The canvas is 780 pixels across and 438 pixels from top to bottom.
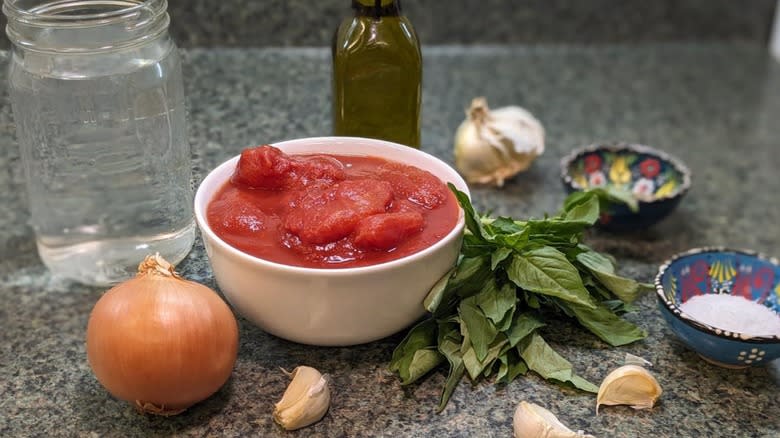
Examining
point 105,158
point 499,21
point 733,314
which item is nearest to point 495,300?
point 733,314

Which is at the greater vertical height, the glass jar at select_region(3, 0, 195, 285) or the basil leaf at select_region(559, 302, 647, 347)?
the glass jar at select_region(3, 0, 195, 285)

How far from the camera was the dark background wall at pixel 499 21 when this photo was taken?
1.58 metres

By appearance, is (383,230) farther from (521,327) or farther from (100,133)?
(100,133)

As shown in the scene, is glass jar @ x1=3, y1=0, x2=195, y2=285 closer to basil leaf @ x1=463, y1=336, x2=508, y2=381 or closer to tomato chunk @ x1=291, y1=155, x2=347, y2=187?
tomato chunk @ x1=291, y1=155, x2=347, y2=187

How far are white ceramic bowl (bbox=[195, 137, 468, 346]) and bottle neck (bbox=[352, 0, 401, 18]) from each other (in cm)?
29

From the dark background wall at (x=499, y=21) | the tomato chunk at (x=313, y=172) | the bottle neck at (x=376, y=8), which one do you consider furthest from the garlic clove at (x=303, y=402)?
the dark background wall at (x=499, y=21)

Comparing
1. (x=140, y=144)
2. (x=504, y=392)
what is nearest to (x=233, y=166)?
(x=140, y=144)

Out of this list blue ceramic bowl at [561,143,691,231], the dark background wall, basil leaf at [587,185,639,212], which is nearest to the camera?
basil leaf at [587,185,639,212]

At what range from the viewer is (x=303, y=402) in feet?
2.77

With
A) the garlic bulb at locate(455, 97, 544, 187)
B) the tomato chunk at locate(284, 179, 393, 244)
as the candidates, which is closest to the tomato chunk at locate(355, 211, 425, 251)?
the tomato chunk at locate(284, 179, 393, 244)

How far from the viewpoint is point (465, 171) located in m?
1.35

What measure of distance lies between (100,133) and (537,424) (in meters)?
0.62

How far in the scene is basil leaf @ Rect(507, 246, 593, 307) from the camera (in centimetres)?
93

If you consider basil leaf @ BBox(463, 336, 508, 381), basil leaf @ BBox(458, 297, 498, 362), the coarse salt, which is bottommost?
basil leaf @ BBox(463, 336, 508, 381)
